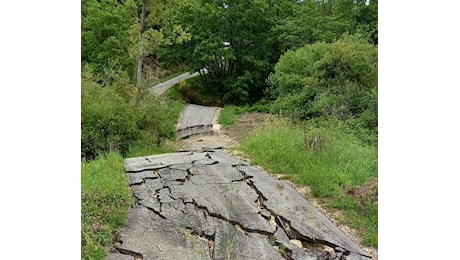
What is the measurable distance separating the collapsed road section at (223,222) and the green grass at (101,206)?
0.09 meters

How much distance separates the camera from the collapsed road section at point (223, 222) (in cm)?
310

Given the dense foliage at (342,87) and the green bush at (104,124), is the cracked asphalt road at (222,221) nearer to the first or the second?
the green bush at (104,124)

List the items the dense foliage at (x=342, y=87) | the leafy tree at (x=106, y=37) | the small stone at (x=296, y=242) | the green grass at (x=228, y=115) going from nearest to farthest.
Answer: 1. the small stone at (x=296, y=242)
2. the dense foliage at (x=342, y=87)
3. the leafy tree at (x=106, y=37)
4. the green grass at (x=228, y=115)

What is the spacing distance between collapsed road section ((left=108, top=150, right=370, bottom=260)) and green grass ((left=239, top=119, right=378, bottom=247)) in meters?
0.26

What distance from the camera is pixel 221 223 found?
11.6 feet

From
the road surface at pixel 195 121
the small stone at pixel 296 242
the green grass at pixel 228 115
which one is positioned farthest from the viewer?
the green grass at pixel 228 115

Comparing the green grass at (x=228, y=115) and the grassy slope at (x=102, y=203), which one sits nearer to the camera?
the grassy slope at (x=102, y=203)

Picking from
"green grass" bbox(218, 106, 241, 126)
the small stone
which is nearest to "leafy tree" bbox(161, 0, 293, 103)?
"green grass" bbox(218, 106, 241, 126)

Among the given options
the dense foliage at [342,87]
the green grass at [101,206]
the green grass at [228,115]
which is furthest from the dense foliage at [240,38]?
the green grass at [101,206]

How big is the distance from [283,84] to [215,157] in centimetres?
449

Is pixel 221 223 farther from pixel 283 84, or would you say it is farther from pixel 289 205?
pixel 283 84

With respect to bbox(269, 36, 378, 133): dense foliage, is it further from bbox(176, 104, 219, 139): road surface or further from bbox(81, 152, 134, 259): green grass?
bbox(81, 152, 134, 259): green grass
